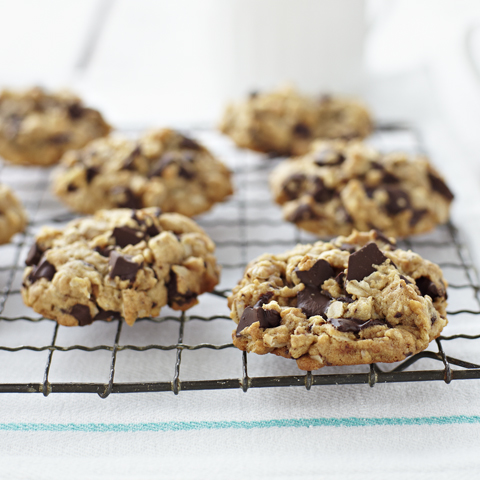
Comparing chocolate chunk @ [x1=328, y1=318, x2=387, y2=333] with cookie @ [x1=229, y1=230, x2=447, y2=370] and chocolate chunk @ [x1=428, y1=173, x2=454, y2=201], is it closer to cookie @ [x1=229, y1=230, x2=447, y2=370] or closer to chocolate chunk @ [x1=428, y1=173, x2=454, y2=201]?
cookie @ [x1=229, y1=230, x2=447, y2=370]

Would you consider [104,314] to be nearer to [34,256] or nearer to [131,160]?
[34,256]

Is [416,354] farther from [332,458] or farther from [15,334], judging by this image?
[15,334]

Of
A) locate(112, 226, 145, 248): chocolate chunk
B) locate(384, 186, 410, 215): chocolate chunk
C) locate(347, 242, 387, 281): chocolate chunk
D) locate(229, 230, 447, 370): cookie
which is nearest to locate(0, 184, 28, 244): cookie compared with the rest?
locate(112, 226, 145, 248): chocolate chunk

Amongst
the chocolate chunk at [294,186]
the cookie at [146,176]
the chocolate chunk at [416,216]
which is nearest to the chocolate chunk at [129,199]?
the cookie at [146,176]

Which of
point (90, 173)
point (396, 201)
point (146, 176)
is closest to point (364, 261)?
point (396, 201)

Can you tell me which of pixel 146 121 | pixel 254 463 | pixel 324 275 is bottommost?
pixel 146 121

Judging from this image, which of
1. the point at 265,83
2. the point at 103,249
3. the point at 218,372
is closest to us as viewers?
the point at 218,372

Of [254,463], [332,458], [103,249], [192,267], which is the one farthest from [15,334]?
[332,458]

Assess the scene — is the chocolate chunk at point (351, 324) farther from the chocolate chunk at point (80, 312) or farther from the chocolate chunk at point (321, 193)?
the chocolate chunk at point (321, 193)
